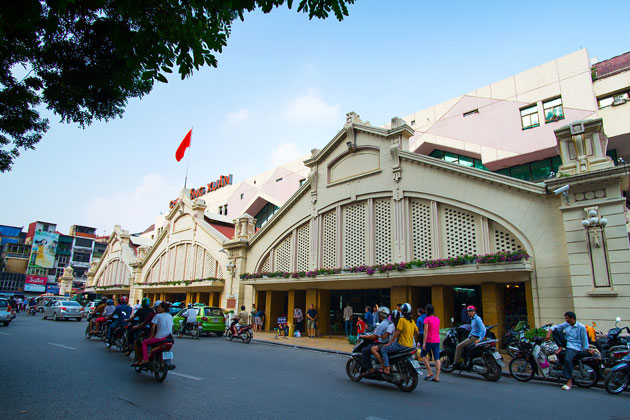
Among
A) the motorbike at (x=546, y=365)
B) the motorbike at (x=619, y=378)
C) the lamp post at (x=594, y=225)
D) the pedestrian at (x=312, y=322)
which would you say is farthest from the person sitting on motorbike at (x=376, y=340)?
the pedestrian at (x=312, y=322)

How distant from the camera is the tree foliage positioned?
15.8ft

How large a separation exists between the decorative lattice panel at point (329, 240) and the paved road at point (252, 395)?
10339mm

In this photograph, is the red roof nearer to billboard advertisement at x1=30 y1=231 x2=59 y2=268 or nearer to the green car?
the green car

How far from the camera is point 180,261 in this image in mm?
33531

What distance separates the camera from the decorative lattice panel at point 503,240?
50.3 feet

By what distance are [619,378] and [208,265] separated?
26163mm

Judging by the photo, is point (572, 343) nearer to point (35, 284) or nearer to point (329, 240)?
point (329, 240)

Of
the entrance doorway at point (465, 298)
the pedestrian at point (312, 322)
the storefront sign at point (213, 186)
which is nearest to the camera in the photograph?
Answer: the entrance doorway at point (465, 298)

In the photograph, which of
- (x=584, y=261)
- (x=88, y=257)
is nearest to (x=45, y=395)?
(x=584, y=261)

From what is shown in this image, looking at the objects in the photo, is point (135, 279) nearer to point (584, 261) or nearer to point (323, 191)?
point (323, 191)

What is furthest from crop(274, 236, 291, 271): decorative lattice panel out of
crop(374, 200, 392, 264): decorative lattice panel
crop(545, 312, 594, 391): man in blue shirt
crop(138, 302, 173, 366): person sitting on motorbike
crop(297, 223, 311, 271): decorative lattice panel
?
crop(545, 312, 594, 391): man in blue shirt

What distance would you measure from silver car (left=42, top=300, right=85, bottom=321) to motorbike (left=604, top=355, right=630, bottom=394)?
30833 mm

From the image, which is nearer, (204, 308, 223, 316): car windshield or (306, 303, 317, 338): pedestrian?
(204, 308, 223, 316): car windshield

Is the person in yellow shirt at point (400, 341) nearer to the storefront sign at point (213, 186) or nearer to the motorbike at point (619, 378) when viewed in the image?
the motorbike at point (619, 378)
